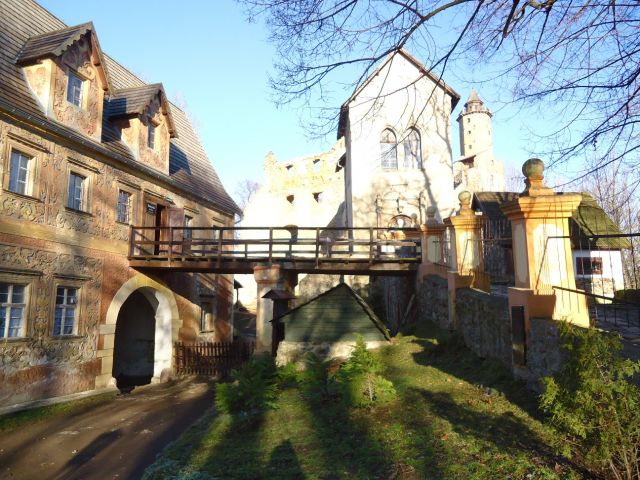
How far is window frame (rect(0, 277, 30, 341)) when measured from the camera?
1018 centimetres

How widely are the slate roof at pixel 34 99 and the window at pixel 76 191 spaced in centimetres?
90

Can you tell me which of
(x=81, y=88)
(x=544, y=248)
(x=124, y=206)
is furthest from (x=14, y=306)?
(x=544, y=248)

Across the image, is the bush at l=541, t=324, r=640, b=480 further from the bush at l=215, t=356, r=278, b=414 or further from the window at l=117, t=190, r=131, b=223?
the window at l=117, t=190, r=131, b=223

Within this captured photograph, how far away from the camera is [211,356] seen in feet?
52.5

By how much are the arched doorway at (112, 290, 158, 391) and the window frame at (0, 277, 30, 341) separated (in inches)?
268

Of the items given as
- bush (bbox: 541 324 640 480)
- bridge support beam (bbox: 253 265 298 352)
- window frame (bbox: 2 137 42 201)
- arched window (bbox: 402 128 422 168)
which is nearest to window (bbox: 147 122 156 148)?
window frame (bbox: 2 137 42 201)

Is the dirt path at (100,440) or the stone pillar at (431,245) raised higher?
the stone pillar at (431,245)

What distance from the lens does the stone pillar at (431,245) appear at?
11.8 metres

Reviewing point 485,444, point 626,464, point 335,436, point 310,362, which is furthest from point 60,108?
point 626,464

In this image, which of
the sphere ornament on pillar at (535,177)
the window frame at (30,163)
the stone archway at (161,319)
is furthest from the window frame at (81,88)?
the sphere ornament on pillar at (535,177)

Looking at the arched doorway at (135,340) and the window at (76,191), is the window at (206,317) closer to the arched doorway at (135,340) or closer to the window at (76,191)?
the arched doorway at (135,340)

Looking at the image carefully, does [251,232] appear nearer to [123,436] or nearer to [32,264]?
[32,264]

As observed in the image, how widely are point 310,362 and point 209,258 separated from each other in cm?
732

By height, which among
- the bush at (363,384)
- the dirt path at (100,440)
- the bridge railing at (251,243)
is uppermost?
the bridge railing at (251,243)
